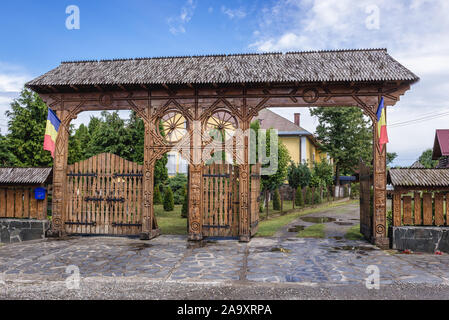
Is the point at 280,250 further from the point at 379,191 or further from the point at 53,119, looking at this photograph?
the point at 53,119

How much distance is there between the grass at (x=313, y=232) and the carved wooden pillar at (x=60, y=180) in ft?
25.3

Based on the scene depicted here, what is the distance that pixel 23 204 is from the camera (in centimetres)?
1088

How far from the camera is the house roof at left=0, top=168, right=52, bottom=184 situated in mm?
10562

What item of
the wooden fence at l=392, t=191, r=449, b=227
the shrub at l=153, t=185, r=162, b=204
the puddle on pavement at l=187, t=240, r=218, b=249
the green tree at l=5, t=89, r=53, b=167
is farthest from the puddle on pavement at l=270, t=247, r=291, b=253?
the shrub at l=153, t=185, r=162, b=204

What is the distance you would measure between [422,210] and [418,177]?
0.92m

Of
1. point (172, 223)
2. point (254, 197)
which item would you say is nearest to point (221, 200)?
point (254, 197)

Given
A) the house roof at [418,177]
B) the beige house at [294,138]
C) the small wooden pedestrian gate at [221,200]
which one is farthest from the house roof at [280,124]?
the house roof at [418,177]

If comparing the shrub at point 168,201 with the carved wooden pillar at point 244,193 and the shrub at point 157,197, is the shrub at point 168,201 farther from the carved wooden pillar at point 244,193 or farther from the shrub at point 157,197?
the carved wooden pillar at point 244,193

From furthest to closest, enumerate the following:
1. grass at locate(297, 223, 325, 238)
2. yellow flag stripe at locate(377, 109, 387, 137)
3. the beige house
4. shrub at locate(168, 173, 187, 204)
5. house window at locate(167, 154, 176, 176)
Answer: the beige house < house window at locate(167, 154, 176, 176) < shrub at locate(168, 173, 187, 204) < grass at locate(297, 223, 325, 238) < yellow flag stripe at locate(377, 109, 387, 137)

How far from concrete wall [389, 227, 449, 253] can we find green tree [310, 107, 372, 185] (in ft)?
90.2

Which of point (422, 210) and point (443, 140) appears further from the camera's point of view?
point (443, 140)

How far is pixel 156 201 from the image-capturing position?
22766mm

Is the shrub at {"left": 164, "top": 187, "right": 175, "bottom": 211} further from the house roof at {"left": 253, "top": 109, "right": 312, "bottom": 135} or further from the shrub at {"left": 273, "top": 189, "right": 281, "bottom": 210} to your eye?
the house roof at {"left": 253, "top": 109, "right": 312, "bottom": 135}

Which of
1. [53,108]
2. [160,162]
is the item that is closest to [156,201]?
[160,162]
